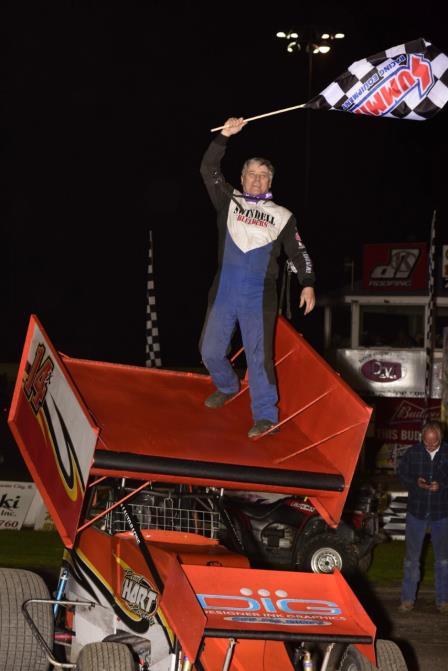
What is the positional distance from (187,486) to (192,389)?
0.74 metres

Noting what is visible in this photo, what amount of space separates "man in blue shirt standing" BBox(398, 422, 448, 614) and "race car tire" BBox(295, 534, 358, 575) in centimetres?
80

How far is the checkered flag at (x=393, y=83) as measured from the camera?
5.71 metres

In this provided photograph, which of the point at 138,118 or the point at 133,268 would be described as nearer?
the point at 133,268

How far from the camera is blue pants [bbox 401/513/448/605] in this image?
9336mm

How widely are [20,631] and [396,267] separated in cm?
1351

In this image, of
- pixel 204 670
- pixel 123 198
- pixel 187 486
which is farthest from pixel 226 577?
pixel 123 198

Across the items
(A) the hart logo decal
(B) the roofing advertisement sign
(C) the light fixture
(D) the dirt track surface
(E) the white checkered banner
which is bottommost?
(D) the dirt track surface

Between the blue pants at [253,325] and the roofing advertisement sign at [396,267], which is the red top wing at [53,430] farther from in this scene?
the roofing advertisement sign at [396,267]

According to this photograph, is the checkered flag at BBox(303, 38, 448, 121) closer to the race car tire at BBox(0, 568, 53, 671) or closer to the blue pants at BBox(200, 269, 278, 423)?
the blue pants at BBox(200, 269, 278, 423)

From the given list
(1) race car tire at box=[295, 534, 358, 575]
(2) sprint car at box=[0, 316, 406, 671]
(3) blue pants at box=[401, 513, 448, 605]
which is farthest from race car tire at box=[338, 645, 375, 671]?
(1) race car tire at box=[295, 534, 358, 575]

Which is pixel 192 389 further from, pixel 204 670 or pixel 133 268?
pixel 133 268

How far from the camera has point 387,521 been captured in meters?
12.7

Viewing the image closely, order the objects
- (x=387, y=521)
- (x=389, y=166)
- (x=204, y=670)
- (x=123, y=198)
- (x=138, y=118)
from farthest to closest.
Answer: (x=389, y=166) → (x=138, y=118) → (x=123, y=198) → (x=387, y=521) → (x=204, y=670)

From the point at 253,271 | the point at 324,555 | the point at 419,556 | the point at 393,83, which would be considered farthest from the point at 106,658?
the point at 324,555
